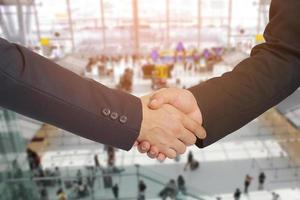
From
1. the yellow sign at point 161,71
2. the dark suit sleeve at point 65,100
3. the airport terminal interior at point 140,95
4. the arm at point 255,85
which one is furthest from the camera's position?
the yellow sign at point 161,71

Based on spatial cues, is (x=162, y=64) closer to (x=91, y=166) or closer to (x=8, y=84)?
(x=91, y=166)

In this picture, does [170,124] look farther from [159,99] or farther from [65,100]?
[65,100]

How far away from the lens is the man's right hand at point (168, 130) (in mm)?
929

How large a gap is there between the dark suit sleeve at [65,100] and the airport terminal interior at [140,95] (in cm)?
10

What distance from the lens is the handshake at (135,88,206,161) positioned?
3.06 ft

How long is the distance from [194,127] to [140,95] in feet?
0.65

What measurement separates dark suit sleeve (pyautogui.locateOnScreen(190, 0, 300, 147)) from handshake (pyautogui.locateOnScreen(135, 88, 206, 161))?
Result: 0.03 metres

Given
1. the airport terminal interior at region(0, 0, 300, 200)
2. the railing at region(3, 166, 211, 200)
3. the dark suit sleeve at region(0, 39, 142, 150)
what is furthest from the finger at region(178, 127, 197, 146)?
the railing at region(3, 166, 211, 200)

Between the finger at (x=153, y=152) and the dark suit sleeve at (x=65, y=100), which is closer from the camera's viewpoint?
the dark suit sleeve at (x=65, y=100)

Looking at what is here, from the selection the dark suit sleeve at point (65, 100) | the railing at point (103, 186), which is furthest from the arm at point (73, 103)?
the railing at point (103, 186)

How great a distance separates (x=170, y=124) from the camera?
3.18ft

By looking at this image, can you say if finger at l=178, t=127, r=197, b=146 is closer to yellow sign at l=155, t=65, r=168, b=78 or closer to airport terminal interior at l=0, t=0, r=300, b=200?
airport terminal interior at l=0, t=0, r=300, b=200

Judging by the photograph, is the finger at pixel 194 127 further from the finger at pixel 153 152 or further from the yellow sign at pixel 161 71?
the yellow sign at pixel 161 71

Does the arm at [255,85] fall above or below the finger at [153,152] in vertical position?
above
